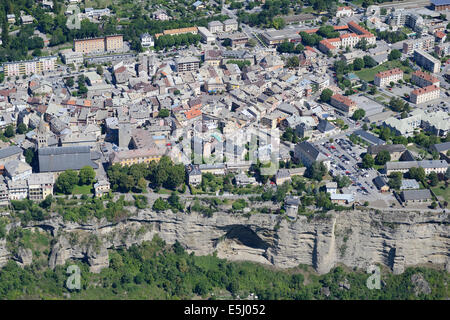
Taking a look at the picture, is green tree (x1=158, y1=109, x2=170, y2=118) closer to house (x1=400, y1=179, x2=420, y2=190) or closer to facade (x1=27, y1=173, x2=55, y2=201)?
facade (x1=27, y1=173, x2=55, y2=201)

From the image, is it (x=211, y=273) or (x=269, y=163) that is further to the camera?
(x=269, y=163)

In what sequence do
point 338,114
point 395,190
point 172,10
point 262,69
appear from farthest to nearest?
point 172,10 < point 262,69 < point 338,114 < point 395,190

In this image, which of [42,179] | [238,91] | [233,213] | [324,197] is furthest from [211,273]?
[238,91]

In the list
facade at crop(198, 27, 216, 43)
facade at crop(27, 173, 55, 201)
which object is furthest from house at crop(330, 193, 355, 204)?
facade at crop(198, 27, 216, 43)

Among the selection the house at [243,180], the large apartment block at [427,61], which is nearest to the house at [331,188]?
the house at [243,180]

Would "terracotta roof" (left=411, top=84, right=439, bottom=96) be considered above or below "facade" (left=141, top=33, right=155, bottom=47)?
below

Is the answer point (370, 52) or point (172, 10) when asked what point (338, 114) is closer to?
point (370, 52)
